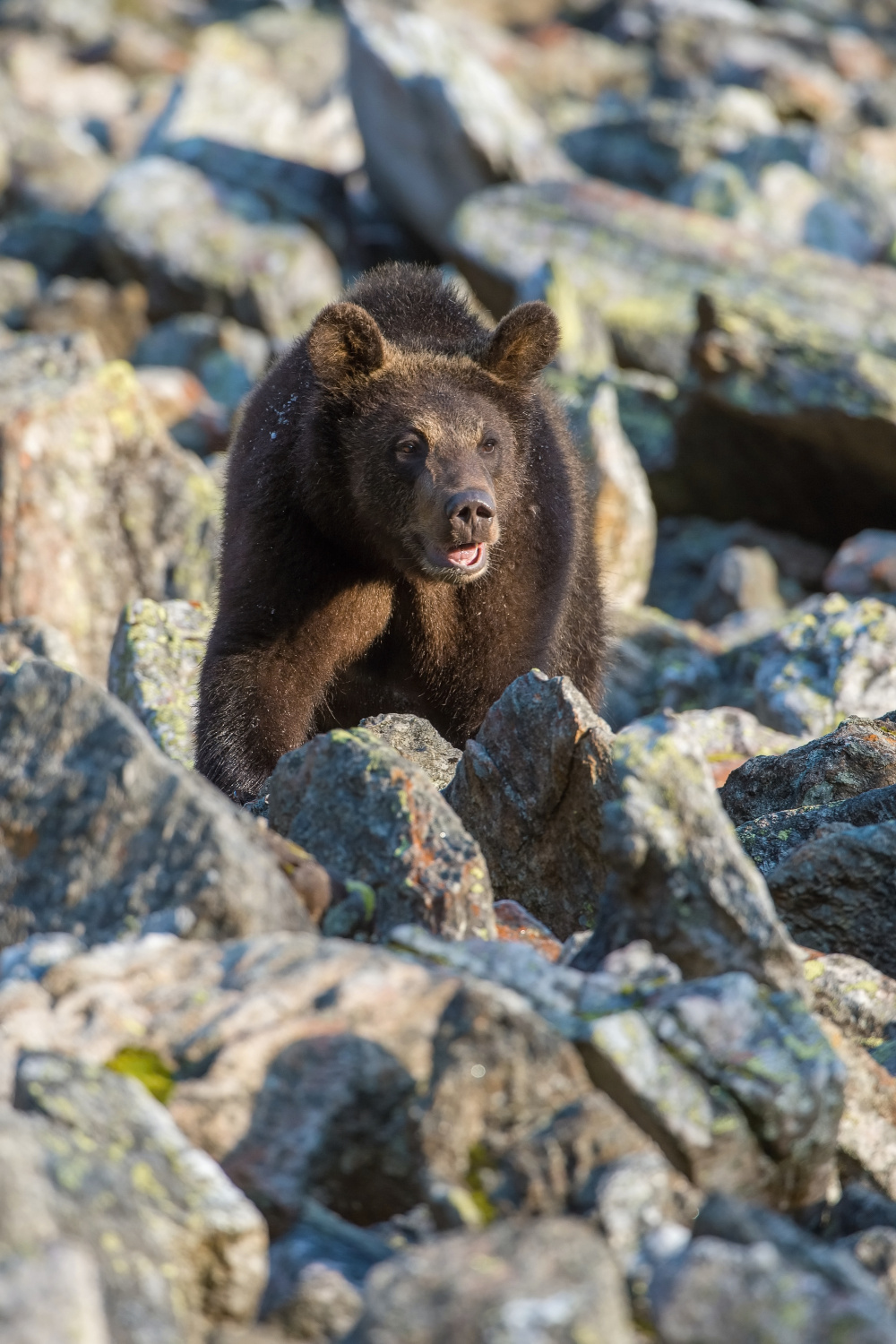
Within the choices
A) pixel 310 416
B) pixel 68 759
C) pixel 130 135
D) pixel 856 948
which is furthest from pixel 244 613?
pixel 130 135

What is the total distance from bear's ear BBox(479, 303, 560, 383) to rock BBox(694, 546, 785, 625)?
574cm

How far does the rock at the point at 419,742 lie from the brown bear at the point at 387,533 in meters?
0.60

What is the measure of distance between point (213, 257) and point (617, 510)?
10.6 meters

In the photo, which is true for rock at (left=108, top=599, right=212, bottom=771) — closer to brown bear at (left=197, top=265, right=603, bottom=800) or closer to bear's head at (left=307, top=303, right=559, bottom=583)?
brown bear at (left=197, top=265, right=603, bottom=800)

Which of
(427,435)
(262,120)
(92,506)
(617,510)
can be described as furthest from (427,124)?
(427,435)

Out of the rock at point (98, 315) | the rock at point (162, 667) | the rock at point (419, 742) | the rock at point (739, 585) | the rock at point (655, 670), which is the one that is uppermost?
the rock at point (419, 742)

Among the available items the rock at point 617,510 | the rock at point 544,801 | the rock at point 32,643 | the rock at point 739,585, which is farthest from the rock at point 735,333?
the rock at point 544,801

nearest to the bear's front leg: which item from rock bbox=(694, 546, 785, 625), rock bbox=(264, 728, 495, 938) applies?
rock bbox=(264, 728, 495, 938)

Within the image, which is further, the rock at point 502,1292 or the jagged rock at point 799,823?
the jagged rock at point 799,823

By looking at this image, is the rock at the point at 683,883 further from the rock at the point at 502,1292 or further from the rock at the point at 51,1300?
the rock at the point at 51,1300

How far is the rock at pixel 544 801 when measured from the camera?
495 centimetres

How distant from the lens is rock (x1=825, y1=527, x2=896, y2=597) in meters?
12.2

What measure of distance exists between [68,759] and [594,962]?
→ 1414mm

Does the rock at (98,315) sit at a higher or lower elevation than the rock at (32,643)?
lower
